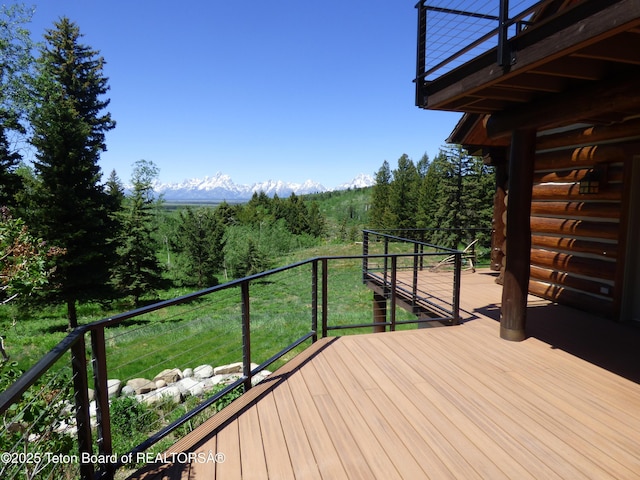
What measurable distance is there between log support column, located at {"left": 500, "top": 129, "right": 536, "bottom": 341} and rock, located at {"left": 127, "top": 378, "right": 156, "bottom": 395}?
708 cm

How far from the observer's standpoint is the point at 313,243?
44.1 metres

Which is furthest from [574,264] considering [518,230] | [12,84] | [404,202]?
[404,202]

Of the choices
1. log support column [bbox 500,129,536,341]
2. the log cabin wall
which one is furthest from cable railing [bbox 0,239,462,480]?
the log cabin wall

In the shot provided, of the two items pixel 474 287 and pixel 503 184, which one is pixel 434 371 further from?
pixel 503 184

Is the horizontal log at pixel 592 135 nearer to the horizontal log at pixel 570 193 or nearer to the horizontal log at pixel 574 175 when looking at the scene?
the horizontal log at pixel 574 175

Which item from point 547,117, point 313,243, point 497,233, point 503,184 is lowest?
point 313,243

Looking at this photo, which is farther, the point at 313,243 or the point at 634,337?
the point at 313,243

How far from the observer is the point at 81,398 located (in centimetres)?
184

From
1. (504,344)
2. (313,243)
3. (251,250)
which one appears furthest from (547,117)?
(313,243)

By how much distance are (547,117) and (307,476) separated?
378 centimetres

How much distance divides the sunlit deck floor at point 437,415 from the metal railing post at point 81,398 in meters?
0.42

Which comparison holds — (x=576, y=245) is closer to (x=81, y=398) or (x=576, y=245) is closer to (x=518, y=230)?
Result: (x=518, y=230)

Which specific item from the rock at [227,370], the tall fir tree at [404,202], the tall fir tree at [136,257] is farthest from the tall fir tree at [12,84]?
the tall fir tree at [404,202]

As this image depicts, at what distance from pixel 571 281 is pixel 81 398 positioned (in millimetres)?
6073
